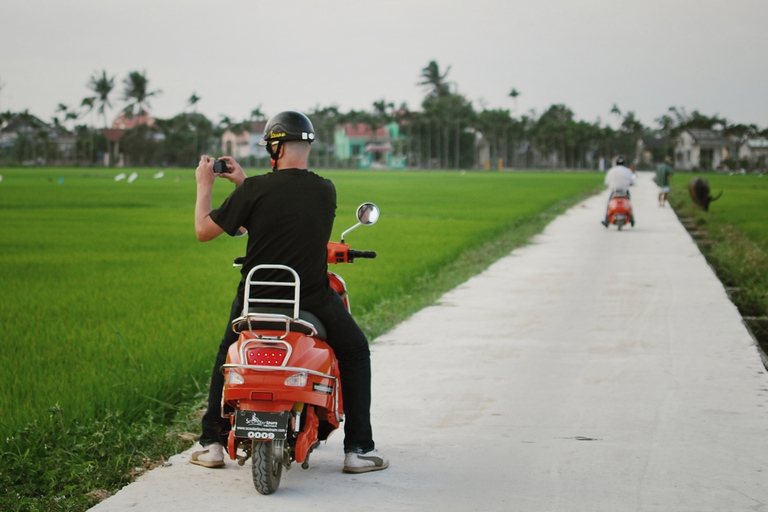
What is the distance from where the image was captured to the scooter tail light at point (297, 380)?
393 centimetres

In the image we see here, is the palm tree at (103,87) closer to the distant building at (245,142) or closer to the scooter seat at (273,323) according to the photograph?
the distant building at (245,142)

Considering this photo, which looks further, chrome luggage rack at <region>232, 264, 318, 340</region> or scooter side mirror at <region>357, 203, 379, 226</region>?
scooter side mirror at <region>357, 203, 379, 226</region>

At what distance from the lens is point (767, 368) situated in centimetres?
674

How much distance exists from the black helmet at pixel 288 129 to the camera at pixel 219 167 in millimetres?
216

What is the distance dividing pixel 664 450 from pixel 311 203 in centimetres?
215

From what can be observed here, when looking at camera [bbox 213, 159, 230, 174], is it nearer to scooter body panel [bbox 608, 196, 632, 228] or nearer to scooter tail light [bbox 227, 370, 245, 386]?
scooter tail light [bbox 227, 370, 245, 386]

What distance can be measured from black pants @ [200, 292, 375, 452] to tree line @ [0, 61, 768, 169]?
96.9 metres

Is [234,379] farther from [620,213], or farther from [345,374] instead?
[620,213]

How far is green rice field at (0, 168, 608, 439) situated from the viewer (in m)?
6.18

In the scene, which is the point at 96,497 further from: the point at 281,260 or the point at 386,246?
the point at 386,246

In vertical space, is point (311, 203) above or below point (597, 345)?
above

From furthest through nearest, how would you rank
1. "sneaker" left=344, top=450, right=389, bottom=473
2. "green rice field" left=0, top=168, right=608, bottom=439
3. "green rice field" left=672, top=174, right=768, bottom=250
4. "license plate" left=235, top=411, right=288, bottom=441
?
"green rice field" left=672, top=174, right=768, bottom=250
"green rice field" left=0, top=168, right=608, bottom=439
"sneaker" left=344, top=450, right=389, bottom=473
"license plate" left=235, top=411, right=288, bottom=441

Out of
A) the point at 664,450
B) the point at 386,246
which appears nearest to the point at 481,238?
the point at 386,246

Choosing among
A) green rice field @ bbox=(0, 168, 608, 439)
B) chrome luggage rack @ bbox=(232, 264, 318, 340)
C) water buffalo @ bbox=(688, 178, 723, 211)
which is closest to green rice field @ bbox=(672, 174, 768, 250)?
water buffalo @ bbox=(688, 178, 723, 211)
